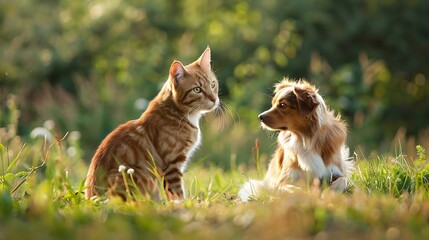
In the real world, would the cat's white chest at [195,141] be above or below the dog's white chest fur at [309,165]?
above

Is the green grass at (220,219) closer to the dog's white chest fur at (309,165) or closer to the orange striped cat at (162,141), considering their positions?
the orange striped cat at (162,141)

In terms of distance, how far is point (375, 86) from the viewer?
1655 cm

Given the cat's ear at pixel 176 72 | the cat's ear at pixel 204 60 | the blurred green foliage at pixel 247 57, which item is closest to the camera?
the cat's ear at pixel 176 72

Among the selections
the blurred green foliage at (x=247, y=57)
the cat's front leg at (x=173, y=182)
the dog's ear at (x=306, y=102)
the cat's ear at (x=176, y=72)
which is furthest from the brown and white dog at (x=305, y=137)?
the blurred green foliage at (x=247, y=57)

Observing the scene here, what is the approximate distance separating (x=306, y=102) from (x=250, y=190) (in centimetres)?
97

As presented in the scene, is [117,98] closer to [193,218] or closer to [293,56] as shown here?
[293,56]

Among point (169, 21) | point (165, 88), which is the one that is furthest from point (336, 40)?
point (165, 88)

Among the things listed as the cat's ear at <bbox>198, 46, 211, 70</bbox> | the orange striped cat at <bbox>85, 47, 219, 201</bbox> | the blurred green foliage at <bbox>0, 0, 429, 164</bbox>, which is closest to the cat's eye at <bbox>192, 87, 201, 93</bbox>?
the orange striped cat at <bbox>85, 47, 219, 201</bbox>

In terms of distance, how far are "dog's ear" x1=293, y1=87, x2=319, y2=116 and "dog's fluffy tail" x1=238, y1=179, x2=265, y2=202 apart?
0.76 metres

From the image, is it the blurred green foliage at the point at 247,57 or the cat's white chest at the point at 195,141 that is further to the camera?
the blurred green foliage at the point at 247,57

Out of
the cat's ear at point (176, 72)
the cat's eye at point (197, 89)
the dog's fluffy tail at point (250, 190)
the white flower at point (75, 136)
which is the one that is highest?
the cat's ear at point (176, 72)

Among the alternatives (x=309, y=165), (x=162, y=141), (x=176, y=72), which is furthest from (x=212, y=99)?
(x=309, y=165)

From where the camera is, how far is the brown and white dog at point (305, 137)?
22.1ft

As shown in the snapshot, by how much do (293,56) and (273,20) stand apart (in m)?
0.89
